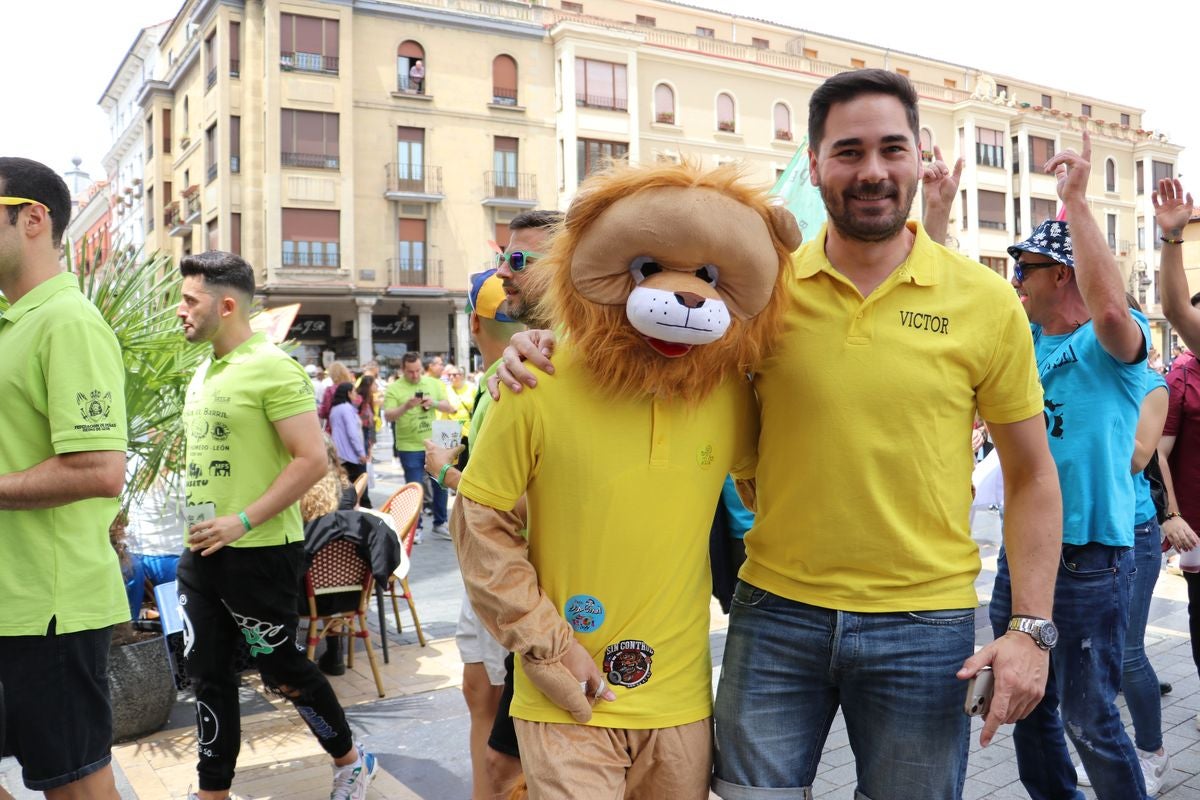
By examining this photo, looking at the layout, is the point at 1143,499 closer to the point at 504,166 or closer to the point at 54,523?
the point at 54,523

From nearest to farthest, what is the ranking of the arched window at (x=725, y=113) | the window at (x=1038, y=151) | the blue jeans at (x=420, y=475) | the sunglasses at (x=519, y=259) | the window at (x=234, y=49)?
the sunglasses at (x=519, y=259) < the blue jeans at (x=420, y=475) < the window at (x=234, y=49) < the arched window at (x=725, y=113) < the window at (x=1038, y=151)

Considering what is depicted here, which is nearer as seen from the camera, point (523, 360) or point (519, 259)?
point (523, 360)

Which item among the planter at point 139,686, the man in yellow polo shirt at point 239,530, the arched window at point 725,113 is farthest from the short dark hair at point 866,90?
the arched window at point 725,113

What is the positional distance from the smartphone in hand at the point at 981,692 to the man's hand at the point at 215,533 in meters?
2.50

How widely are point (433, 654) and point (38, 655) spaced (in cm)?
342

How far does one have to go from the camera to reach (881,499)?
203 cm

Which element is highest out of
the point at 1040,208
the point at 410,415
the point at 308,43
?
the point at 308,43

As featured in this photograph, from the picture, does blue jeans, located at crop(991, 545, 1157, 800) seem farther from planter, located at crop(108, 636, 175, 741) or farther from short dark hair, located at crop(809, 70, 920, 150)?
planter, located at crop(108, 636, 175, 741)

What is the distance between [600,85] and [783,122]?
7.42m

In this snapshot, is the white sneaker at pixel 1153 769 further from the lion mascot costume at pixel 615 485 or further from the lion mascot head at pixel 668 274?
the lion mascot head at pixel 668 274

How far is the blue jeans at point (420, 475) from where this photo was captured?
1007 centimetres

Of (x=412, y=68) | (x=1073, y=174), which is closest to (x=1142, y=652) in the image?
(x=1073, y=174)

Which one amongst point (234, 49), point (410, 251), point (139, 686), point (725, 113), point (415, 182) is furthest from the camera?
point (725, 113)

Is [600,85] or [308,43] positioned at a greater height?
[308,43]
